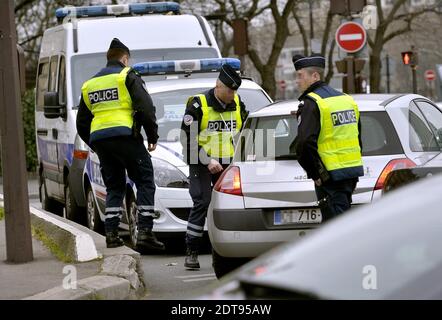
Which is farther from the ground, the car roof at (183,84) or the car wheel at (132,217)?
the car roof at (183,84)

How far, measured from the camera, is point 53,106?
13680 millimetres

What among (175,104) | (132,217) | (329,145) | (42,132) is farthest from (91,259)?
(42,132)

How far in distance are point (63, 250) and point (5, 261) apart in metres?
0.62

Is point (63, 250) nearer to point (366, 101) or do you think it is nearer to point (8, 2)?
point (8, 2)

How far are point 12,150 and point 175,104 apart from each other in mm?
3507

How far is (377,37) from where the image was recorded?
43.9 metres

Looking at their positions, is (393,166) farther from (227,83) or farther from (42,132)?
(42,132)

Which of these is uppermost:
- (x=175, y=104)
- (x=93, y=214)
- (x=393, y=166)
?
(x=175, y=104)

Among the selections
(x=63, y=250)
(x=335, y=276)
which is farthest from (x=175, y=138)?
(x=335, y=276)

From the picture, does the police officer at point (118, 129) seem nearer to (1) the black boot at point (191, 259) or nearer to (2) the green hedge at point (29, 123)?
(1) the black boot at point (191, 259)

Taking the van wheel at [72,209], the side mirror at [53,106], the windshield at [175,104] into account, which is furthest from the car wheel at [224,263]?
the van wheel at [72,209]

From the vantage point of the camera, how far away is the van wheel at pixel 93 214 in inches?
510

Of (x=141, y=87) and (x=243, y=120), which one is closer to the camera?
(x=141, y=87)

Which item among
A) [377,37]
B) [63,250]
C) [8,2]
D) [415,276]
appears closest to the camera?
[415,276]
